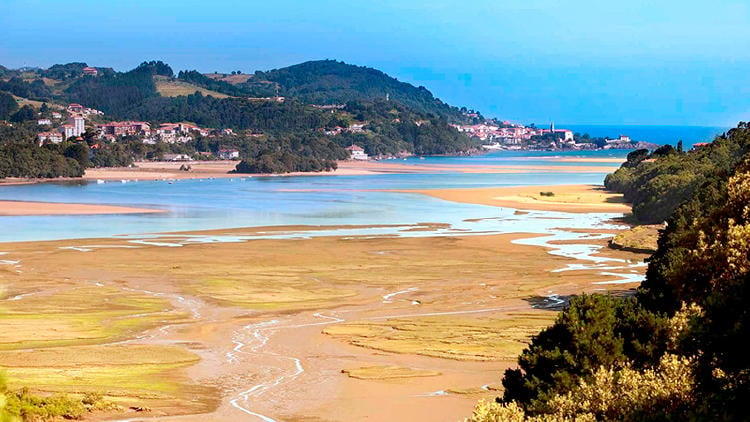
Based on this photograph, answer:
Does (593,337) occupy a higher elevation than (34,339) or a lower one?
higher

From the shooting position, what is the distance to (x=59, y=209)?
250 feet

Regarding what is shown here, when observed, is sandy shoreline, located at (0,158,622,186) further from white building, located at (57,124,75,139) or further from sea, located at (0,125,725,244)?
white building, located at (57,124,75,139)

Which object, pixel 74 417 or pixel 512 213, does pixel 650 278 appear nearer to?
pixel 74 417

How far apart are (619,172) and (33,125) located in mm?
124186

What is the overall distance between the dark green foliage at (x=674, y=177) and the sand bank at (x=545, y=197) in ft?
6.49

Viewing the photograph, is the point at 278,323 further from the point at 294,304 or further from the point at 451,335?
the point at 451,335

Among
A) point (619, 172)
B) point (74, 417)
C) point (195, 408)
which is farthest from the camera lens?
point (619, 172)

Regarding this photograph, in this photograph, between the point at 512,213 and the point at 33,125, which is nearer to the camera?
the point at 512,213

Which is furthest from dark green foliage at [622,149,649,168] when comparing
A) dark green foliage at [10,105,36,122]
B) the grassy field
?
dark green foliage at [10,105,36,122]

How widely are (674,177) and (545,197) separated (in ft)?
69.3

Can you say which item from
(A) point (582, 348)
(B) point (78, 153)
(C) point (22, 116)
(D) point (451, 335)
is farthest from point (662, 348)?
(C) point (22, 116)

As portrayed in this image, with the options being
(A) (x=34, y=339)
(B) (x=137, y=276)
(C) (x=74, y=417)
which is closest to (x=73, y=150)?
(B) (x=137, y=276)

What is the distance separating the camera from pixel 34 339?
27.2 metres

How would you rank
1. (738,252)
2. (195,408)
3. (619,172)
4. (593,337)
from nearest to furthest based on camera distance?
(738,252) → (593,337) → (195,408) → (619,172)
